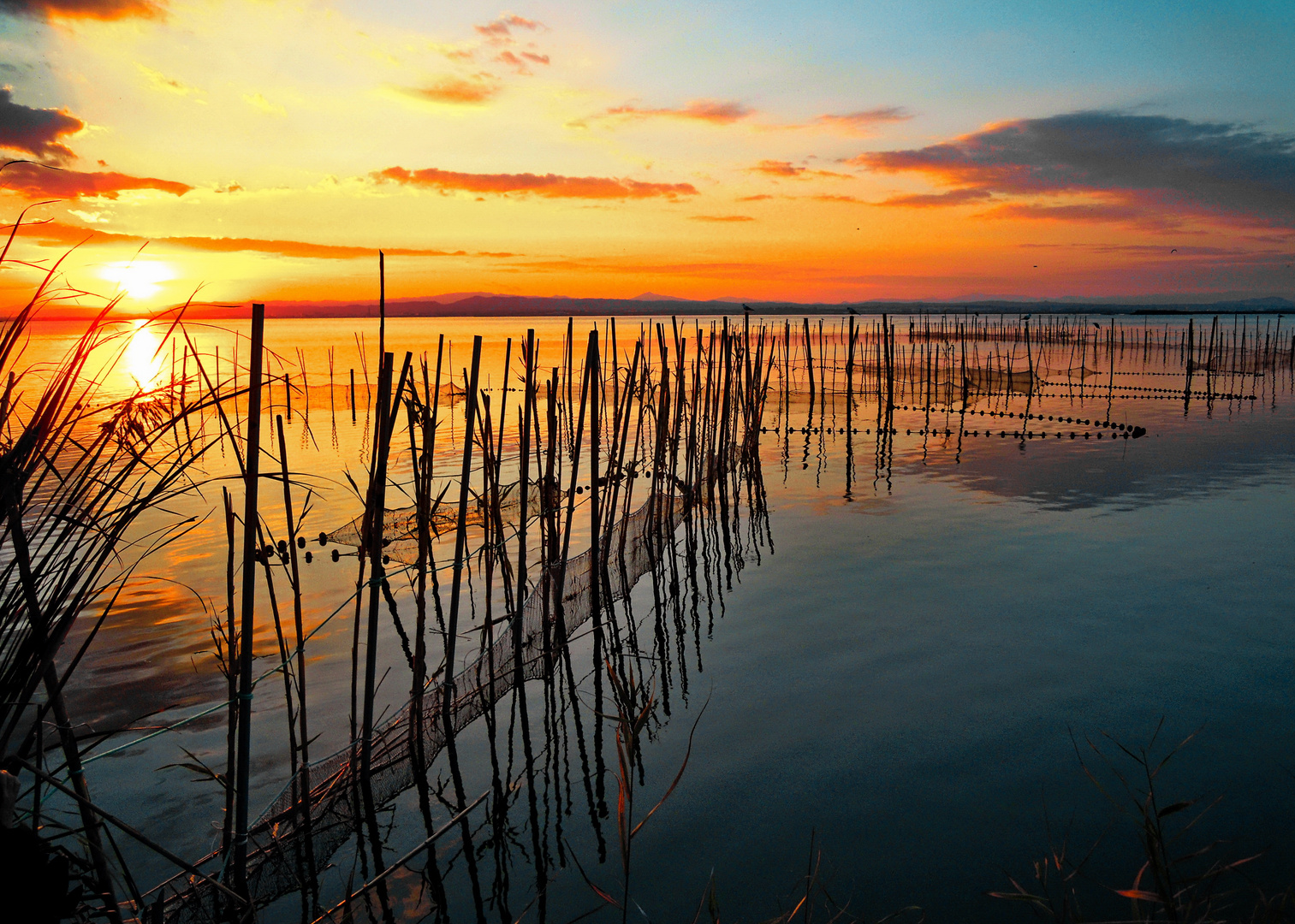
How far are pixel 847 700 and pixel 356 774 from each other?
261 centimetres

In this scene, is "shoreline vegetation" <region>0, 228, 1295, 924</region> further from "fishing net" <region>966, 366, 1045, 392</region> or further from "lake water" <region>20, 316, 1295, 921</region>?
"fishing net" <region>966, 366, 1045, 392</region>

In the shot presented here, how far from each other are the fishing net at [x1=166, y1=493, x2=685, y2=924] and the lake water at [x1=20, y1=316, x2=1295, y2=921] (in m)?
0.11

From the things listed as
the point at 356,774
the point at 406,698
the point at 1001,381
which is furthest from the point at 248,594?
the point at 1001,381

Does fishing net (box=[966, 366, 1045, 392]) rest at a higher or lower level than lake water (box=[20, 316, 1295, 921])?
higher

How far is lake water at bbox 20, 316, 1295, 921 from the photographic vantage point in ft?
10.3

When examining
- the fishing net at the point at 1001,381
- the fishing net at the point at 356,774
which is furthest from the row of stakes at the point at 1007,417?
the fishing net at the point at 356,774

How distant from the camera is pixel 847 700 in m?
4.38

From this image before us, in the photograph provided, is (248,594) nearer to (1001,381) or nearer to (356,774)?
(356,774)

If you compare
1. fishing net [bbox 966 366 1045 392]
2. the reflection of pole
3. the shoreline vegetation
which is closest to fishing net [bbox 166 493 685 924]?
the shoreline vegetation

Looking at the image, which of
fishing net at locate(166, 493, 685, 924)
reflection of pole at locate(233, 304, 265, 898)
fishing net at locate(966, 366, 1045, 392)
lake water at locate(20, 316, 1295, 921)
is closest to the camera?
reflection of pole at locate(233, 304, 265, 898)

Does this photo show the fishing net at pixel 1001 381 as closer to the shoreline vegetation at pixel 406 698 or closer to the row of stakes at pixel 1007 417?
the row of stakes at pixel 1007 417

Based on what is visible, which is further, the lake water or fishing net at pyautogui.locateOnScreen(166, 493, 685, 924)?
the lake water

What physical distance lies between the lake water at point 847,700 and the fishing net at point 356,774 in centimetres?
11

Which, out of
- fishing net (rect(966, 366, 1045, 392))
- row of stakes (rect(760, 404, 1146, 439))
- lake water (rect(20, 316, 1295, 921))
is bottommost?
lake water (rect(20, 316, 1295, 921))
